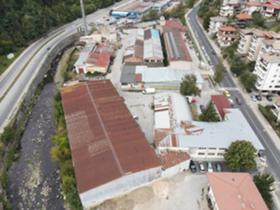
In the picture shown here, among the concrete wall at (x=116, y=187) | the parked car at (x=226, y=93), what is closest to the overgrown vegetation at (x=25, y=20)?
the concrete wall at (x=116, y=187)

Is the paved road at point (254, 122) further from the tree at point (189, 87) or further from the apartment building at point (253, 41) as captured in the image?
the tree at point (189, 87)

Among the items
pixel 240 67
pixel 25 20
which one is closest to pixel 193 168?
pixel 240 67

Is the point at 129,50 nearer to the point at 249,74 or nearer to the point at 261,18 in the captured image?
the point at 249,74

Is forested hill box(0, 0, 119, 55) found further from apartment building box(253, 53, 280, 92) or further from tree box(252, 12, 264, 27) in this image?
tree box(252, 12, 264, 27)

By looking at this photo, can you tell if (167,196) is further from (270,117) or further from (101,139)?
(270,117)

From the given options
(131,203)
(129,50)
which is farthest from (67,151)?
(129,50)
